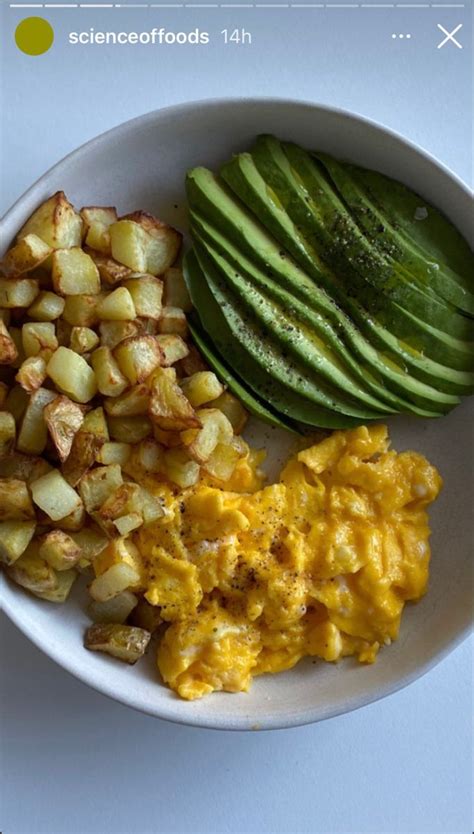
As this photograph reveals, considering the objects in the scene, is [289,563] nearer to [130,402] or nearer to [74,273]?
[130,402]

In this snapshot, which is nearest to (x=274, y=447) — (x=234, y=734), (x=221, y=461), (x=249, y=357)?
(x=221, y=461)

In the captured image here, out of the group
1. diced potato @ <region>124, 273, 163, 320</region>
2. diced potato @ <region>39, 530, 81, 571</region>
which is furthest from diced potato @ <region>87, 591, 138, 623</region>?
diced potato @ <region>124, 273, 163, 320</region>

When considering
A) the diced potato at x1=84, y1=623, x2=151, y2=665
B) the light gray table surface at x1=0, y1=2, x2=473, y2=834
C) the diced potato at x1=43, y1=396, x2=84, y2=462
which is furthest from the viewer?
the light gray table surface at x1=0, y1=2, x2=473, y2=834

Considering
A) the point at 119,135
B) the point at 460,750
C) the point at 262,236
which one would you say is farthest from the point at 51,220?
the point at 460,750

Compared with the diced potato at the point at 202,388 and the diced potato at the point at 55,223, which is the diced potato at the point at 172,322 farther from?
the diced potato at the point at 55,223

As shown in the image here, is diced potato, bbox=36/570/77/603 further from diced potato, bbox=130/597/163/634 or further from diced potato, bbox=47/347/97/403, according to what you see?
diced potato, bbox=47/347/97/403
